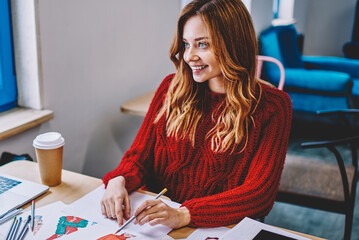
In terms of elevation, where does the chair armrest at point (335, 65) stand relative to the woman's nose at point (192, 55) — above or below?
below

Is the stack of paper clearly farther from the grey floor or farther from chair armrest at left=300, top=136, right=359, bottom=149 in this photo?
the grey floor

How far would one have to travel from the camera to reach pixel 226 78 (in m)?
1.13

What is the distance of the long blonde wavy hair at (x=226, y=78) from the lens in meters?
1.07

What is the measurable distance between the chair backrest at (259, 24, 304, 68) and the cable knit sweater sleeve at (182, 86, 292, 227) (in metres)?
2.28

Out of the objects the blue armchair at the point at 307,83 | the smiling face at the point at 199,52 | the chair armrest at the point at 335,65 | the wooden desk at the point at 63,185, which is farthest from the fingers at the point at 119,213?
the chair armrest at the point at 335,65

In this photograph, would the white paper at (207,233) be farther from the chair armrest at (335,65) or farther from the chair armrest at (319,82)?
the chair armrest at (335,65)

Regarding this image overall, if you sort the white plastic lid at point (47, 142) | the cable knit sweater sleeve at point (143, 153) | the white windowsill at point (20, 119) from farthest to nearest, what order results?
the white windowsill at point (20, 119) → the cable knit sweater sleeve at point (143, 153) → the white plastic lid at point (47, 142)

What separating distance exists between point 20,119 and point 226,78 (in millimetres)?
839

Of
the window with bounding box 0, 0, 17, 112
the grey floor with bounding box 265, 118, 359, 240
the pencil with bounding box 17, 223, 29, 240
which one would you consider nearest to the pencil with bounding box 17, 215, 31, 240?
the pencil with bounding box 17, 223, 29, 240

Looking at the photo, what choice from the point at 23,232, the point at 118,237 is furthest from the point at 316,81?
the point at 23,232

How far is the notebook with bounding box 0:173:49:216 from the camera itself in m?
0.93

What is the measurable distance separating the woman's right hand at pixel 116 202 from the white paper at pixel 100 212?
0.05 ft

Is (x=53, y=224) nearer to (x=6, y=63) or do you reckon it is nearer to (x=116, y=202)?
(x=116, y=202)

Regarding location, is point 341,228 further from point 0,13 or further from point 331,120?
point 0,13
